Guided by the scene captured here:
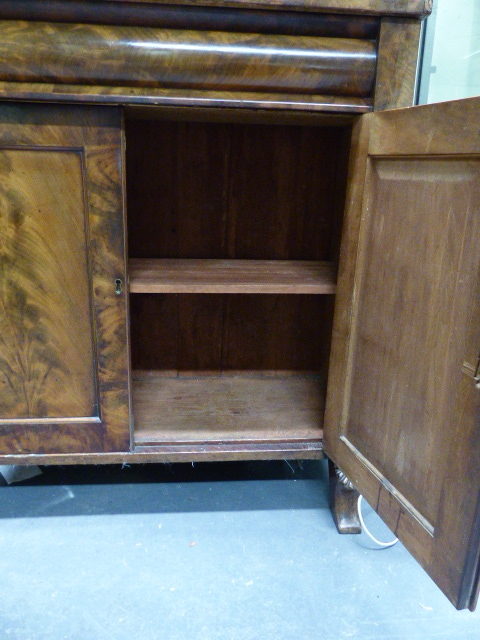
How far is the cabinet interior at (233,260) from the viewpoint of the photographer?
1.22 meters

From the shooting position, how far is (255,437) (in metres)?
1.10

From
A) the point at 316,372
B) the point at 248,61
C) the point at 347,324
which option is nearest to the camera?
the point at 248,61

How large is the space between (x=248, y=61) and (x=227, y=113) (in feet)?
0.38

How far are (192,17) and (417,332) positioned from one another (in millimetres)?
627

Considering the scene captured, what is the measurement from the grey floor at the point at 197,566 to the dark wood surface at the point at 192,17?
99cm

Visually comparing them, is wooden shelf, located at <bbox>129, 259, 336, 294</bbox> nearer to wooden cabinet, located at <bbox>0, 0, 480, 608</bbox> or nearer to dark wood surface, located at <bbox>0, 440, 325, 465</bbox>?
wooden cabinet, located at <bbox>0, 0, 480, 608</bbox>

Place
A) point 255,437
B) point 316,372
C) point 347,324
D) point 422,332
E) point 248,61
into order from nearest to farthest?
→ point 422,332 < point 248,61 < point 347,324 < point 255,437 < point 316,372

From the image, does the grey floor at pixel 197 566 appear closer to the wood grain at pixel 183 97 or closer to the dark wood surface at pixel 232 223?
the dark wood surface at pixel 232 223

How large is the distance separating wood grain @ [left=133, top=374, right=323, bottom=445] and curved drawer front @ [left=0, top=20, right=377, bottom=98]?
0.68 metres

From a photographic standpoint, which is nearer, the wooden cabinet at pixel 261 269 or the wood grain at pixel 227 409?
the wooden cabinet at pixel 261 269

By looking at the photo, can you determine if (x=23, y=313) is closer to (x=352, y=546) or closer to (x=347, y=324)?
(x=347, y=324)

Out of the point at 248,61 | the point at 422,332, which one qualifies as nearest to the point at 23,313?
the point at 248,61

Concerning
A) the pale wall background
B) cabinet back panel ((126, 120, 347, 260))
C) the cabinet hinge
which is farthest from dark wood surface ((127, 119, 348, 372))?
the cabinet hinge

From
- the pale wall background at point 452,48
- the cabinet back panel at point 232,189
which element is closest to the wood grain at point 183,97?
the cabinet back panel at point 232,189
